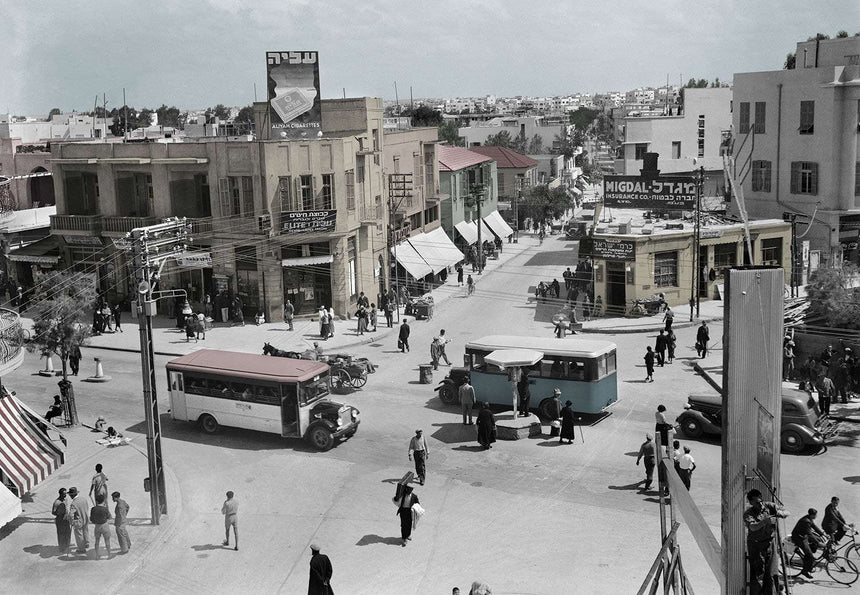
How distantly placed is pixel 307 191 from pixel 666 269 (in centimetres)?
1719

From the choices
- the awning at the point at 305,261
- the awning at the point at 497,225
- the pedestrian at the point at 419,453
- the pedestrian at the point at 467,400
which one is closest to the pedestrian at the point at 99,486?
the pedestrian at the point at 419,453

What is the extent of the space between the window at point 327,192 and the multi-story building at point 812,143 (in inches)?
902

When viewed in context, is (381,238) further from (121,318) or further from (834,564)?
(834,564)

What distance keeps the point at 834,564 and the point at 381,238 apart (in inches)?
1349

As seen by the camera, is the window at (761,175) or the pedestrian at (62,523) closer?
→ the pedestrian at (62,523)

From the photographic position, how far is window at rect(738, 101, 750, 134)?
5703cm

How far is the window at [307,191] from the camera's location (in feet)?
138

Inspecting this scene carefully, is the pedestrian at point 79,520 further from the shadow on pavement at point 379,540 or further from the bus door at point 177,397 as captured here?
the bus door at point 177,397

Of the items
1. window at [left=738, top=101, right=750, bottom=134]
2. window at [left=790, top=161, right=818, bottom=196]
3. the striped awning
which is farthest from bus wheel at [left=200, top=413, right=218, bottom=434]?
window at [left=738, top=101, right=750, bottom=134]

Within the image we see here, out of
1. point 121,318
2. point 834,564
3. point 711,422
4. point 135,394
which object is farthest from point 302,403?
point 121,318

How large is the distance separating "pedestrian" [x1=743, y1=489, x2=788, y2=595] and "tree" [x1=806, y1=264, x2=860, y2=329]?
80.6 ft

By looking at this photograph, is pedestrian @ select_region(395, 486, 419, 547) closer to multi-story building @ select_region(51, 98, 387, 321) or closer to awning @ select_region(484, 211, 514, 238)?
multi-story building @ select_region(51, 98, 387, 321)

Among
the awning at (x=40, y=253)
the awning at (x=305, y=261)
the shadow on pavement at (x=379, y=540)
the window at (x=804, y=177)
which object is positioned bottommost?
the shadow on pavement at (x=379, y=540)

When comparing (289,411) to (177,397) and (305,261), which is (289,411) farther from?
(305,261)
